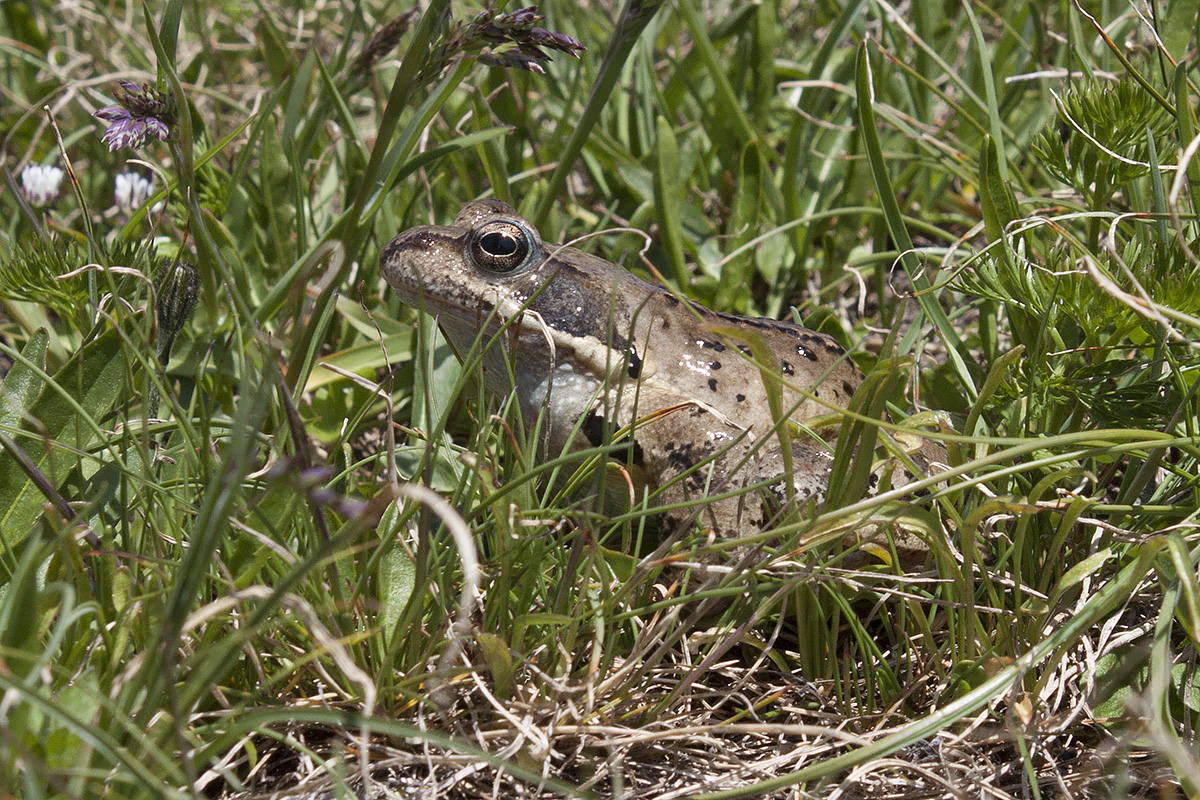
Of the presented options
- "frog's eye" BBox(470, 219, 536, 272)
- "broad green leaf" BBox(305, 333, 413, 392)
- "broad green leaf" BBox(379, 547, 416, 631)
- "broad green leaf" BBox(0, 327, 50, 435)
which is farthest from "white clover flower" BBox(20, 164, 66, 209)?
"broad green leaf" BBox(379, 547, 416, 631)

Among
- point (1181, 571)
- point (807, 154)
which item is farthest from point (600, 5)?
point (1181, 571)

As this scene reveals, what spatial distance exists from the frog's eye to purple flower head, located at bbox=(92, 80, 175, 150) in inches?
49.3

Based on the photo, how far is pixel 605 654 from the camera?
2.43 meters

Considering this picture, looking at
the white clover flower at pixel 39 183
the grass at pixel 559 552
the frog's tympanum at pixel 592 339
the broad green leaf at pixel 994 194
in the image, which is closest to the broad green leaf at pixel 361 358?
the grass at pixel 559 552

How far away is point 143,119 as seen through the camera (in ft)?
7.54

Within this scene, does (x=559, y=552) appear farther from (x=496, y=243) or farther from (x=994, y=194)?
(x=994, y=194)

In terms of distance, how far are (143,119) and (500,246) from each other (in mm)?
1341

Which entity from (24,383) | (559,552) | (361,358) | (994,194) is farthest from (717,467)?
(24,383)

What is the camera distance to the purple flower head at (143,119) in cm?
226

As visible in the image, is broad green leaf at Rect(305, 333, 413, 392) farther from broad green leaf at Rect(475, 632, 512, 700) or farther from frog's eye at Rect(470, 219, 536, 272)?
broad green leaf at Rect(475, 632, 512, 700)

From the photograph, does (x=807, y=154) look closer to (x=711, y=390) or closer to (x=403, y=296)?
(x=711, y=390)

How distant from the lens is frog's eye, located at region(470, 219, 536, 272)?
3482 mm

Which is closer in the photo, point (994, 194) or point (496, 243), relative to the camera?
point (994, 194)

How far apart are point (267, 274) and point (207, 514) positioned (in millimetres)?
2378
